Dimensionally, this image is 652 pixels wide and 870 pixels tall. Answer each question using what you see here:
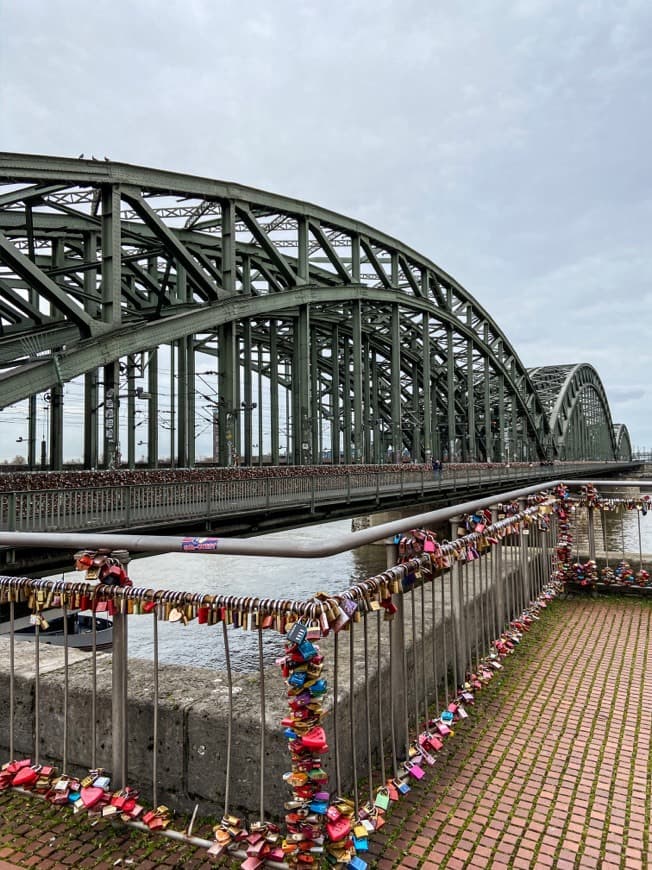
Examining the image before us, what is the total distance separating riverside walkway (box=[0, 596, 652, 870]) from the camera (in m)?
Answer: 2.81

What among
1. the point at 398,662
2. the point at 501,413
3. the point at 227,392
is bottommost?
the point at 398,662

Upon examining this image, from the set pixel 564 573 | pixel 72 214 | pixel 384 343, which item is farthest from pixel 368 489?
pixel 384 343

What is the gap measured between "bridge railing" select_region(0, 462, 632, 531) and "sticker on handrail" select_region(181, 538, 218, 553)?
9.86 meters

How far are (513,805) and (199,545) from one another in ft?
7.08

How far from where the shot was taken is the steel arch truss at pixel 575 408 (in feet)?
321

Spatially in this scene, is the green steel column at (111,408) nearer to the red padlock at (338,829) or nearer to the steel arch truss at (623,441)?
the red padlock at (338,829)

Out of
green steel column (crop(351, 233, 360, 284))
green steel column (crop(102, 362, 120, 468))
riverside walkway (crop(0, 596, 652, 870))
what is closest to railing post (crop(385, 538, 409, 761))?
riverside walkway (crop(0, 596, 652, 870))

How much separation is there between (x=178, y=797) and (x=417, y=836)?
1.23 meters

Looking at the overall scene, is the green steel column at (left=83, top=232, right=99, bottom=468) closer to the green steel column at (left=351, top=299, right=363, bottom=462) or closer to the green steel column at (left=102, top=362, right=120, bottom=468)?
the green steel column at (left=102, top=362, right=120, bottom=468)

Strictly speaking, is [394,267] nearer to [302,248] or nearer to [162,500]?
[302,248]

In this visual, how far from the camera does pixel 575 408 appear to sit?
109 meters

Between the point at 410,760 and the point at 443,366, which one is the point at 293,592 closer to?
the point at 410,760

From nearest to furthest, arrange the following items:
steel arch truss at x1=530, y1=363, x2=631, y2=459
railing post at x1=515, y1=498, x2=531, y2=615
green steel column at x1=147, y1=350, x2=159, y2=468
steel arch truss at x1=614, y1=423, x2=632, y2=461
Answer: railing post at x1=515, y1=498, x2=531, y2=615 < green steel column at x1=147, y1=350, x2=159, y2=468 < steel arch truss at x1=530, y1=363, x2=631, y2=459 < steel arch truss at x1=614, y1=423, x2=632, y2=461

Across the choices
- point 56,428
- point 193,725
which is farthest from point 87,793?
point 56,428
